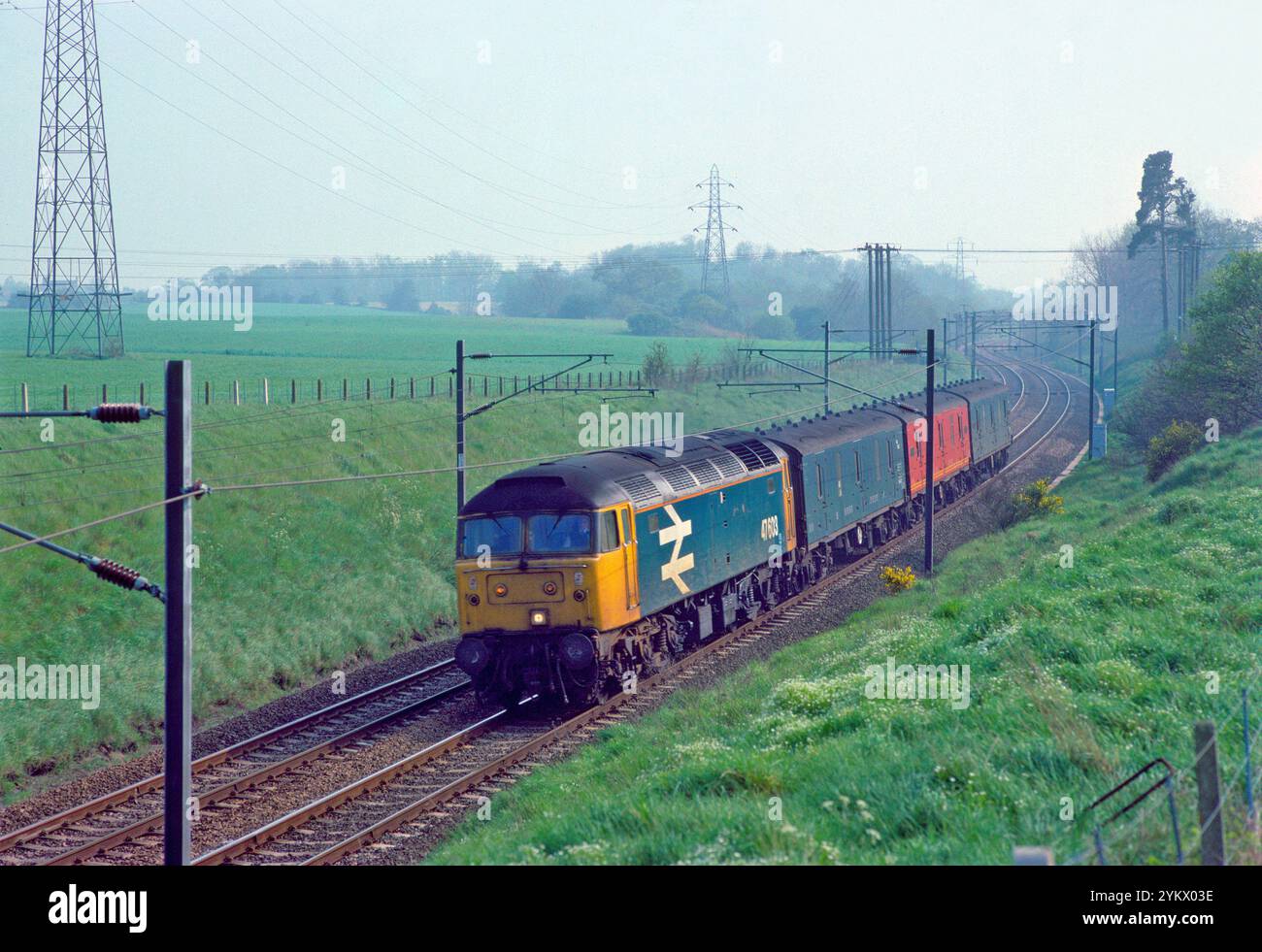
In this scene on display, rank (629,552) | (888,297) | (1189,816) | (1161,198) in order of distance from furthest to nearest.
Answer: (1161,198) < (888,297) < (629,552) < (1189,816)

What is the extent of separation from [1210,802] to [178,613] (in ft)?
28.8

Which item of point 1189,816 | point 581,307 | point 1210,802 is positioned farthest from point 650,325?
point 1210,802

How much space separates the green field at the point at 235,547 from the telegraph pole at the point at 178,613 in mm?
5649

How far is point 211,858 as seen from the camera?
13297 mm

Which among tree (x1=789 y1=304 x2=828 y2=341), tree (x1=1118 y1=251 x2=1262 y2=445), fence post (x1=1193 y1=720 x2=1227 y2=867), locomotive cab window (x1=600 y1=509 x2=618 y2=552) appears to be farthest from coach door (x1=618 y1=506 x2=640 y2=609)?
tree (x1=789 y1=304 x2=828 y2=341)

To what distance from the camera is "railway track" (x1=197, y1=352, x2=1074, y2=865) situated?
13836 millimetres

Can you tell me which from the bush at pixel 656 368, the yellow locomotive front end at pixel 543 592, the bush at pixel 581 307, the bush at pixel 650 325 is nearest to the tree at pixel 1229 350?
the bush at pixel 656 368

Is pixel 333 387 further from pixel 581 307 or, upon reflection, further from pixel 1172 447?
pixel 581 307

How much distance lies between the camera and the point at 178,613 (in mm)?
11438

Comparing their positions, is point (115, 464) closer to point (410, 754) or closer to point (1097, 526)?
point (410, 754)

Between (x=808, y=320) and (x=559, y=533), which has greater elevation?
(x=808, y=320)

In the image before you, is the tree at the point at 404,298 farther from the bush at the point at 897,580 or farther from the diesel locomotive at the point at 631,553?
the bush at the point at 897,580
